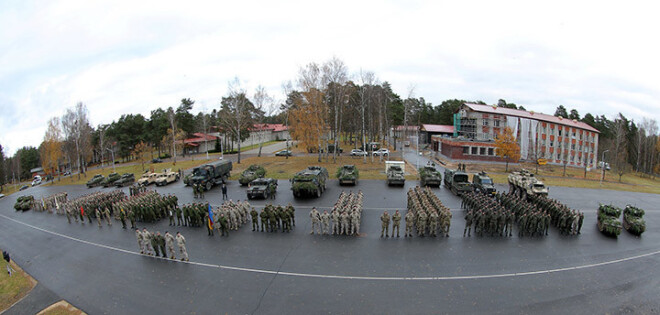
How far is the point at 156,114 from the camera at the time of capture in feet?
210

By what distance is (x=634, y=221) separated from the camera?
15.6 metres

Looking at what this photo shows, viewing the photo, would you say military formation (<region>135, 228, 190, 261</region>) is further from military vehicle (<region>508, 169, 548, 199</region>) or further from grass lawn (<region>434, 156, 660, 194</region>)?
grass lawn (<region>434, 156, 660, 194</region>)

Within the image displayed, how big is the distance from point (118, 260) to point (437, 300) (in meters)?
12.1

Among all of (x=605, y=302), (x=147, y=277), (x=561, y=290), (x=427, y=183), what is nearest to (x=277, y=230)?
(x=147, y=277)

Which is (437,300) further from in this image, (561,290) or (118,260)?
(118,260)

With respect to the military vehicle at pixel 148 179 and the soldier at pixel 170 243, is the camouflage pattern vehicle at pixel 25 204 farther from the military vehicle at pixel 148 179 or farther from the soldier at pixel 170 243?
the soldier at pixel 170 243

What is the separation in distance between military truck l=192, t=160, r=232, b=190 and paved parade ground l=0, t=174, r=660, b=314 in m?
9.20

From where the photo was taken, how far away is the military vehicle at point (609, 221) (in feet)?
49.1

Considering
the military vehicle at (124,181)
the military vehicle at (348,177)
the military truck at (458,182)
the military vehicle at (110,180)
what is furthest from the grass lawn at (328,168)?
the military vehicle at (110,180)

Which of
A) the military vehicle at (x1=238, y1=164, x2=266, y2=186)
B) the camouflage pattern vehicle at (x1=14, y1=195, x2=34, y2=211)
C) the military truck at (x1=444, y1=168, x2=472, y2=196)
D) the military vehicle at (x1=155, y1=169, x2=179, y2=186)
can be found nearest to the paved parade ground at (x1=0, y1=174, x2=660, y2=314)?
the military truck at (x1=444, y1=168, x2=472, y2=196)

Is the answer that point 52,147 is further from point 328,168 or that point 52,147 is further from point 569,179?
point 569,179

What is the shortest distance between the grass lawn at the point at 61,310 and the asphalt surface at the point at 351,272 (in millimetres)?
310

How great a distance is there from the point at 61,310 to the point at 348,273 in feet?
28.6

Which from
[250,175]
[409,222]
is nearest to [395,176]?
[409,222]
